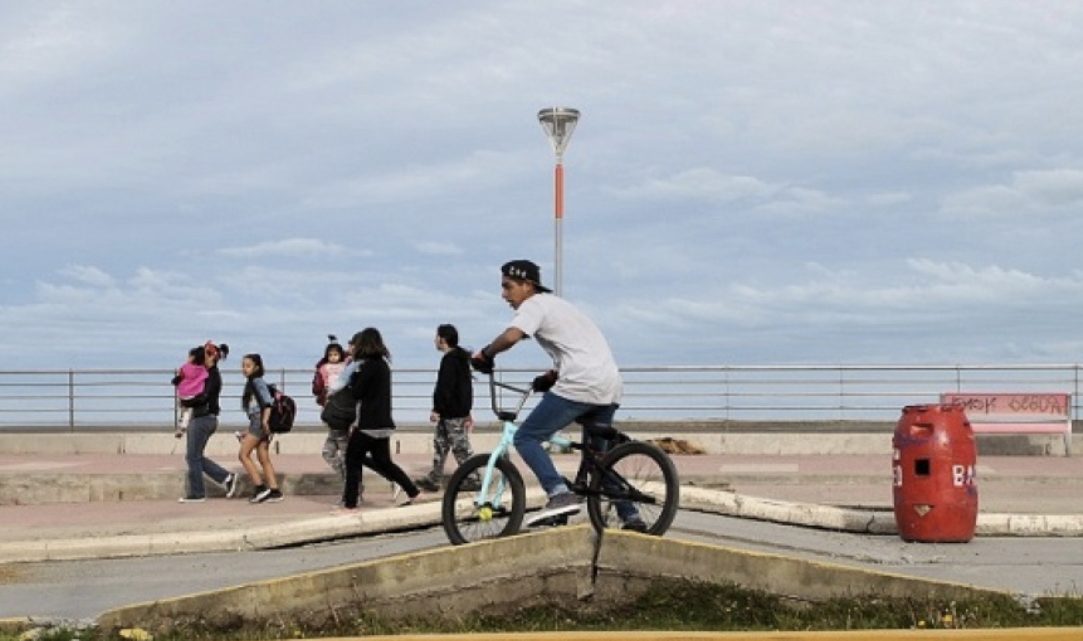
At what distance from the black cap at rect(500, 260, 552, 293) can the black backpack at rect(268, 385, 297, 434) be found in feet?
22.0

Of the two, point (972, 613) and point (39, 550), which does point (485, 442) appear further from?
point (972, 613)

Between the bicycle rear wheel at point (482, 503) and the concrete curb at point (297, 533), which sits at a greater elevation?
the bicycle rear wheel at point (482, 503)

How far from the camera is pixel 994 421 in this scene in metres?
23.0

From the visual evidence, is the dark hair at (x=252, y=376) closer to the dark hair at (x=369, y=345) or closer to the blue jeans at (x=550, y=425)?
the dark hair at (x=369, y=345)

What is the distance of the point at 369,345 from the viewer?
1420cm

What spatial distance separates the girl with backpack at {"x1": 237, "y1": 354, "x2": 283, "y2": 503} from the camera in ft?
51.9

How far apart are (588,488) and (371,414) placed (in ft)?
15.4

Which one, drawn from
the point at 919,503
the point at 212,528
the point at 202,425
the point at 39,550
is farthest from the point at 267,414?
the point at 919,503

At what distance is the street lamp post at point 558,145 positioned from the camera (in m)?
22.0

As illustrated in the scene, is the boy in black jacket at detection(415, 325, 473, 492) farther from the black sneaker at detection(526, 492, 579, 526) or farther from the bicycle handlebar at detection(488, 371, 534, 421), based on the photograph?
the black sneaker at detection(526, 492, 579, 526)

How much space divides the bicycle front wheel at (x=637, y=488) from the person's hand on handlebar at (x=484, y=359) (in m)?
0.95

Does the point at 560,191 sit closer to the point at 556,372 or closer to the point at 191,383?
the point at 191,383

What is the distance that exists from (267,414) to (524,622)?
27.4 feet

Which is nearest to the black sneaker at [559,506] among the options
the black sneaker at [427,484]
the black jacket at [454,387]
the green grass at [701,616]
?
the green grass at [701,616]
